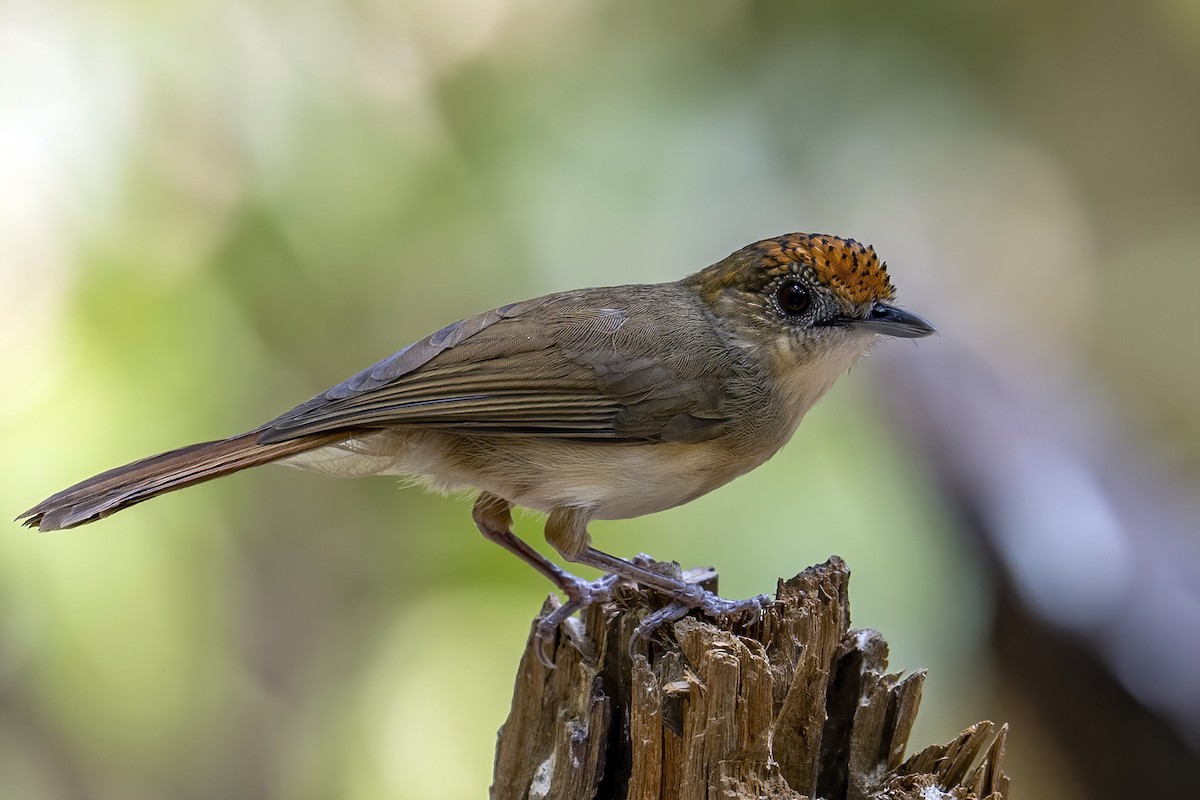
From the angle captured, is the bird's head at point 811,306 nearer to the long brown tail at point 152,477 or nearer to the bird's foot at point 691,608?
the bird's foot at point 691,608

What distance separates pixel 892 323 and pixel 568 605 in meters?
1.32

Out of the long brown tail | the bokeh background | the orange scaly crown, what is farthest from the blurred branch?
the long brown tail

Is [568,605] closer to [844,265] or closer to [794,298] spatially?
[794,298]

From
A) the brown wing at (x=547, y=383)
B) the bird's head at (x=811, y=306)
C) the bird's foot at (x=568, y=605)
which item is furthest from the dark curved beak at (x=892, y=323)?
the bird's foot at (x=568, y=605)

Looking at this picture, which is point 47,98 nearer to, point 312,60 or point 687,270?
point 312,60

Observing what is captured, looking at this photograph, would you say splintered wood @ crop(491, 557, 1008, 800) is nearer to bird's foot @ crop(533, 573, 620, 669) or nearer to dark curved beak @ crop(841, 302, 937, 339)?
bird's foot @ crop(533, 573, 620, 669)

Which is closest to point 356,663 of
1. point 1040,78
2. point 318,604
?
point 318,604

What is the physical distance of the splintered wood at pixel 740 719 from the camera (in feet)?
8.57

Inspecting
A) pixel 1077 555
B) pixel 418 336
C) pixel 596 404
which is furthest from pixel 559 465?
pixel 1077 555

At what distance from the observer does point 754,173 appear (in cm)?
654

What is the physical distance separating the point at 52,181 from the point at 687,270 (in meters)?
3.31

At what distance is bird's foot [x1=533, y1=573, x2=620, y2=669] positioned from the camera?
3.31 m

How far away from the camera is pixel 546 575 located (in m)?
3.64

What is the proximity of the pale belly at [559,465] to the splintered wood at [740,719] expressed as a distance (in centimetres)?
36
